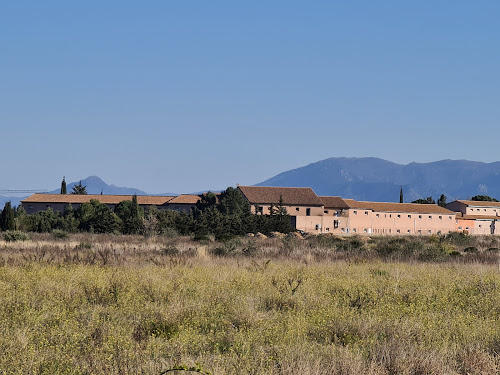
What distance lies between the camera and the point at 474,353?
26.5 ft

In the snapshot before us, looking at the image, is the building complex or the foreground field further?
the building complex

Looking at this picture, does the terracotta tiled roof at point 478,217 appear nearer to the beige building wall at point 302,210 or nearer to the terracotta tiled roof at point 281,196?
the beige building wall at point 302,210

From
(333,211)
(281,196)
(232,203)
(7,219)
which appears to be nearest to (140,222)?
(7,219)

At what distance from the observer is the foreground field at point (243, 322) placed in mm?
7562

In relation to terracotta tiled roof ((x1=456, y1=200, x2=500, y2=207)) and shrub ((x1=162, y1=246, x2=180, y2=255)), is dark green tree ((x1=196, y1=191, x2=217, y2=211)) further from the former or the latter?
shrub ((x1=162, y1=246, x2=180, y2=255))

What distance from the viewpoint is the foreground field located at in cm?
756

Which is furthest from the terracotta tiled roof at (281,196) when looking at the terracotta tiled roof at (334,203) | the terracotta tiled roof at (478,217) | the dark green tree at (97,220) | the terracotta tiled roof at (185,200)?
the terracotta tiled roof at (478,217)

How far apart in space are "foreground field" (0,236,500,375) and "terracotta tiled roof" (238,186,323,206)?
73695mm

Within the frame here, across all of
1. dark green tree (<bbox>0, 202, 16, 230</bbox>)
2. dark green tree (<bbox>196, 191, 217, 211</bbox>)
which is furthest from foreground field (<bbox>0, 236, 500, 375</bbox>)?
dark green tree (<bbox>196, 191, 217, 211</bbox>)

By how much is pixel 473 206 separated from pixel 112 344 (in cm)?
10788

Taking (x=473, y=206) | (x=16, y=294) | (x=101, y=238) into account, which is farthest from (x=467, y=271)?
(x=473, y=206)

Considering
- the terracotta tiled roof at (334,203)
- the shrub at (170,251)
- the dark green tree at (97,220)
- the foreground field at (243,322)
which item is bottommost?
the foreground field at (243,322)

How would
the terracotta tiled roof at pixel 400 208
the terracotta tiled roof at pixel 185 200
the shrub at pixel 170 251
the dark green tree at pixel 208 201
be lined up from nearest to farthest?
1. the shrub at pixel 170 251
2. the dark green tree at pixel 208 201
3. the terracotta tiled roof at pixel 185 200
4. the terracotta tiled roof at pixel 400 208

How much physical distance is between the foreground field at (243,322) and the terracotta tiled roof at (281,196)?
73.7 metres
